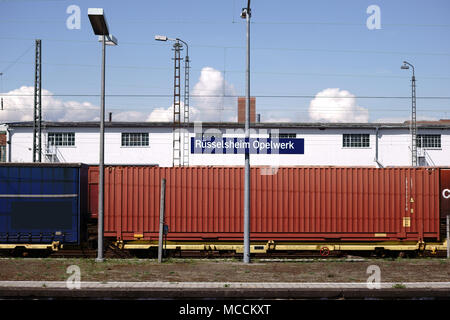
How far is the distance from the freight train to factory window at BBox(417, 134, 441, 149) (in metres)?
23.9

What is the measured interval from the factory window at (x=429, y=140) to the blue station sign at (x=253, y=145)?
34.3 ft

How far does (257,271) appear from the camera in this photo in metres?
13.0

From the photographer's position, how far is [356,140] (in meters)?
37.8

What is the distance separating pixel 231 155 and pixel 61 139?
14.4m

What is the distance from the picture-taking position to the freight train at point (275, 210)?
1662 centimetres

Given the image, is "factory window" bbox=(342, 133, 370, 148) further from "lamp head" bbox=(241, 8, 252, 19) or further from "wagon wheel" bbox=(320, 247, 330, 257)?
"lamp head" bbox=(241, 8, 252, 19)

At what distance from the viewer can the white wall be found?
37.2 m

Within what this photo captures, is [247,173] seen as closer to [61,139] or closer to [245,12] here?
[245,12]

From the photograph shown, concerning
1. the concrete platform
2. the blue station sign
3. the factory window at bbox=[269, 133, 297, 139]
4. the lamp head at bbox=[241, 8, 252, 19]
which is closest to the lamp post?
the lamp head at bbox=[241, 8, 252, 19]
